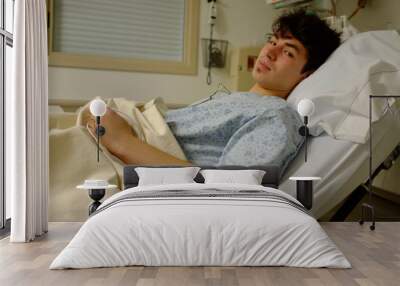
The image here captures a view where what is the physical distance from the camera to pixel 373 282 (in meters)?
2.24

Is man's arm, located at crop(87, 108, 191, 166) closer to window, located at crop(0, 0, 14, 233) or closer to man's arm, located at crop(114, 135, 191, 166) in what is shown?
man's arm, located at crop(114, 135, 191, 166)

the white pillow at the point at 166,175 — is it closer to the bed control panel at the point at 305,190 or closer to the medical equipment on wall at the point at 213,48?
the bed control panel at the point at 305,190

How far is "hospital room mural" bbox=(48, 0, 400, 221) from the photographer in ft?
12.5

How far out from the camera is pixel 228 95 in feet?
13.7

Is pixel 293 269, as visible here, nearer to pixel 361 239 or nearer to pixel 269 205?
pixel 269 205

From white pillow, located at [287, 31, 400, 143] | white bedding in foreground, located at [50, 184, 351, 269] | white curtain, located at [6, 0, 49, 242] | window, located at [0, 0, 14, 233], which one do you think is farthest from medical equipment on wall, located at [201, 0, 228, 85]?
white bedding in foreground, located at [50, 184, 351, 269]

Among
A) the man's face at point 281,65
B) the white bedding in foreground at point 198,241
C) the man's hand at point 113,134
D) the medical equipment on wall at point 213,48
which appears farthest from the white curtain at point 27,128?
the man's face at point 281,65

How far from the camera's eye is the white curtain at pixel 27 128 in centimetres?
312

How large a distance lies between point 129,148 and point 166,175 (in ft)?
1.66

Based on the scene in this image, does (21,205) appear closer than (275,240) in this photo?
No

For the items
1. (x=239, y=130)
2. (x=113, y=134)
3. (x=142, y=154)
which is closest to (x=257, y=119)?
(x=239, y=130)

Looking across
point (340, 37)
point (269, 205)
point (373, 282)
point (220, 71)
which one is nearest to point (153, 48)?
point (220, 71)

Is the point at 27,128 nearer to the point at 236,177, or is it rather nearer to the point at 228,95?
the point at 236,177

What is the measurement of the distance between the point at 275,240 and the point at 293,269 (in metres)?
0.18
